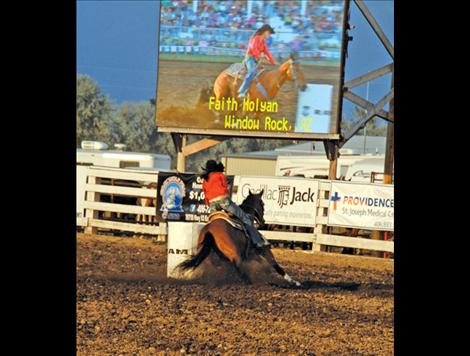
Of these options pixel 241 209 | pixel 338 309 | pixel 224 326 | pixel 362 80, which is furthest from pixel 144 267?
pixel 362 80

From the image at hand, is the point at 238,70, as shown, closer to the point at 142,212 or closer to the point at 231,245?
the point at 142,212

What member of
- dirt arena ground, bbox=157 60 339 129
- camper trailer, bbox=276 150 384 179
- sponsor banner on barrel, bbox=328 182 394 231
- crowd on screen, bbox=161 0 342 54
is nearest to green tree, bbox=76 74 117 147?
camper trailer, bbox=276 150 384 179

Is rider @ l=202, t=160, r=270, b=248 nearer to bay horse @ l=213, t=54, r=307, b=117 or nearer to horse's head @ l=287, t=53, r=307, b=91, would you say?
bay horse @ l=213, t=54, r=307, b=117

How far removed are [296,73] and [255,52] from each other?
1.13 meters

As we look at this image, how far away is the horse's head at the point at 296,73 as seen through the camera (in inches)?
874

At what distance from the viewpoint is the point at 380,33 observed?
23.5m

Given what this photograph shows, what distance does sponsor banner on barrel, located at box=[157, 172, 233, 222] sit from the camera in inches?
744

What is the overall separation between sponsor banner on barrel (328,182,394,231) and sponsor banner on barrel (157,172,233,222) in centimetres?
224

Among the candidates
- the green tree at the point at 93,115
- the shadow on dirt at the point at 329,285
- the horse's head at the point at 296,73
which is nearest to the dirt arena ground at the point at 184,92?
the horse's head at the point at 296,73

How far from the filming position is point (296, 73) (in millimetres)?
22312

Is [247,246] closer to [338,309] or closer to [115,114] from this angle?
[338,309]

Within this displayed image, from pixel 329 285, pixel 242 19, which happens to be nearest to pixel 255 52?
pixel 242 19

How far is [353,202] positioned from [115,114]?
79814 millimetres
